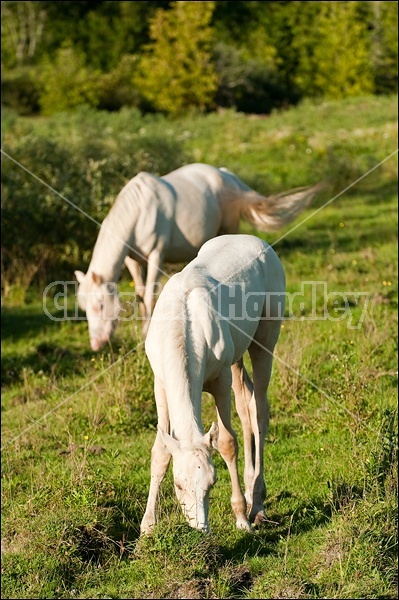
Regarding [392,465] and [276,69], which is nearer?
[392,465]

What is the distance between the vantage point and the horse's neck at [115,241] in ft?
33.4

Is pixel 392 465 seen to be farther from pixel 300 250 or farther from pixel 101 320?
pixel 300 250

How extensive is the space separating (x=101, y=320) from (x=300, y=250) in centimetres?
498

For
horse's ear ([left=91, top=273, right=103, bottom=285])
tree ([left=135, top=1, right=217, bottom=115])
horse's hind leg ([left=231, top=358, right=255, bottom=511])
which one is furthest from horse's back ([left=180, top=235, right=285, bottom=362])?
tree ([left=135, top=1, right=217, bottom=115])

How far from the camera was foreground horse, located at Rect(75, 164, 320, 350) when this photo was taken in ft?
33.1

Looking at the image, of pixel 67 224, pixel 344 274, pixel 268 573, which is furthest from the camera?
pixel 67 224

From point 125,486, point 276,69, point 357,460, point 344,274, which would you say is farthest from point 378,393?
point 276,69

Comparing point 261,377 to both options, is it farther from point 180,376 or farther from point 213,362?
point 180,376

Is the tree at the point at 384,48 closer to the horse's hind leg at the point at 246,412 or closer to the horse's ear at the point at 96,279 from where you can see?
the horse's ear at the point at 96,279

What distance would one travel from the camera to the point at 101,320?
1002 cm

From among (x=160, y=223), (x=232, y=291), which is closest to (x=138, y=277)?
(x=160, y=223)

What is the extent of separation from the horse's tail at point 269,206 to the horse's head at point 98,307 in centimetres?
230

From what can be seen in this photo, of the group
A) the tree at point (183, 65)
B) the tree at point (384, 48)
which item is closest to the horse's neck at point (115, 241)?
the tree at point (183, 65)

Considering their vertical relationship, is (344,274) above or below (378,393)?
below
